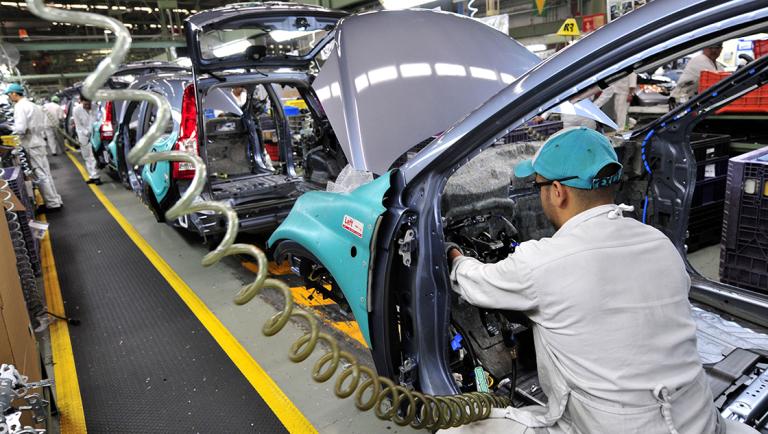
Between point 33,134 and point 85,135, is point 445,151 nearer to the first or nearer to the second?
point 33,134

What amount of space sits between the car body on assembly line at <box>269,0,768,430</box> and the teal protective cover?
2501mm

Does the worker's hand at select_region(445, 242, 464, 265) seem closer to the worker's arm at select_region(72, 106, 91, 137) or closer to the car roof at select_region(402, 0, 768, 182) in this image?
the car roof at select_region(402, 0, 768, 182)

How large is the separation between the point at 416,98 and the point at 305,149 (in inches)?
143

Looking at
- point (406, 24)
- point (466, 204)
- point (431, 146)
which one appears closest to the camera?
point (431, 146)

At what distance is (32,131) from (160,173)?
12.1 feet

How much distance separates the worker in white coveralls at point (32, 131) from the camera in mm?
6730

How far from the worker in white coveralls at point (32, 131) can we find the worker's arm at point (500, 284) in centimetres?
748

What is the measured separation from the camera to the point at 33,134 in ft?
23.1

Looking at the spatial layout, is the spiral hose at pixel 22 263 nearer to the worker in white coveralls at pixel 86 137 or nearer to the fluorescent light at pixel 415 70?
the fluorescent light at pixel 415 70

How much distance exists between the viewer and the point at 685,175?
3074mm

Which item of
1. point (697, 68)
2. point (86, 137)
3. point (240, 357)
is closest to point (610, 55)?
point (240, 357)

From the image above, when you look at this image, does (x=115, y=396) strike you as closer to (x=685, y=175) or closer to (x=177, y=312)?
(x=177, y=312)

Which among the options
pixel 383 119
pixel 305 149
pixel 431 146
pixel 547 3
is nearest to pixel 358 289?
→ pixel 431 146

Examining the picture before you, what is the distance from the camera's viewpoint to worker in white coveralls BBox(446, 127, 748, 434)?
128cm
